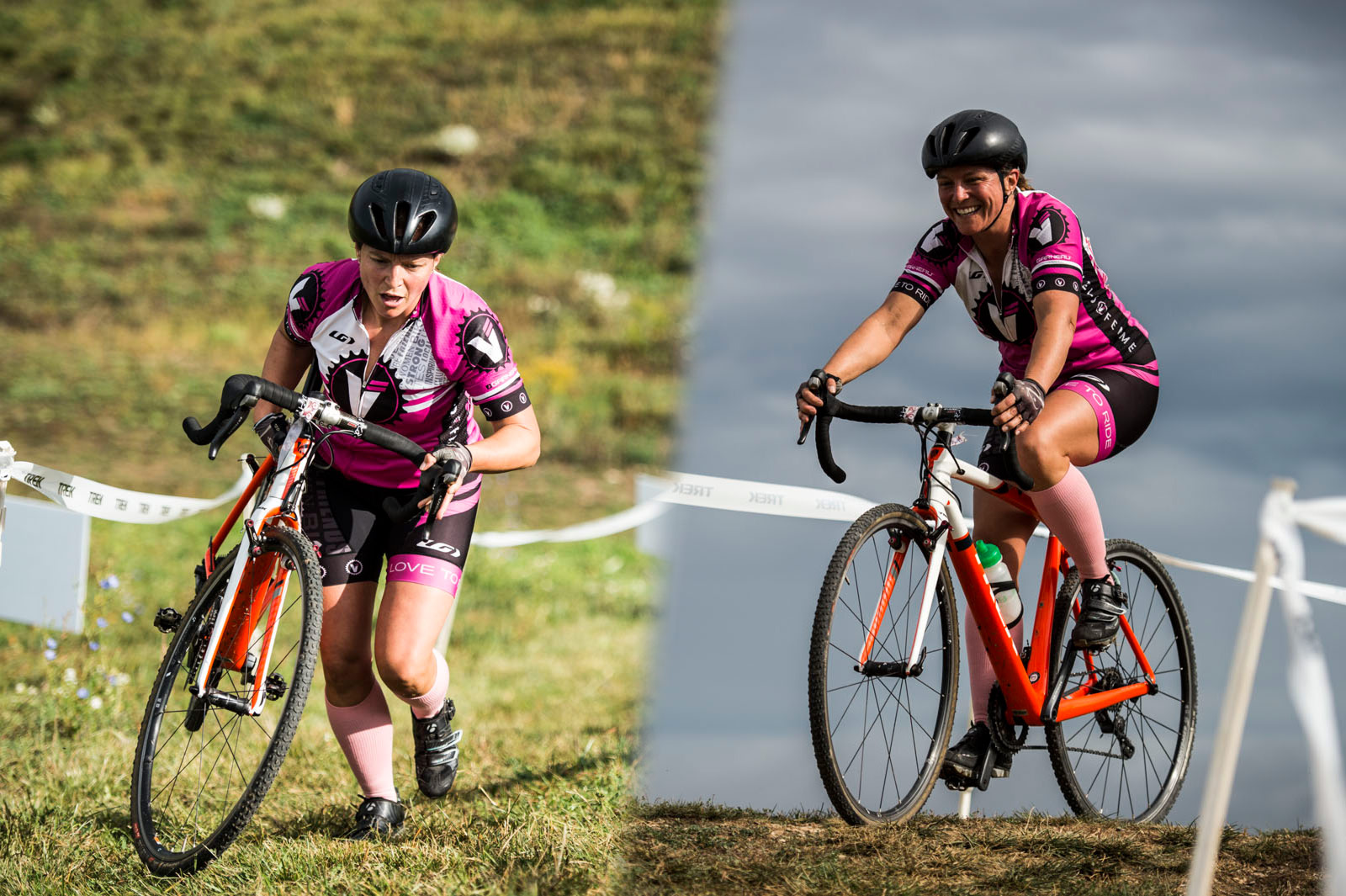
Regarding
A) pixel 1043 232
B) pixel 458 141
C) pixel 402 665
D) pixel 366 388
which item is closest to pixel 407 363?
pixel 366 388

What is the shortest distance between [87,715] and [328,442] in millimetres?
2369

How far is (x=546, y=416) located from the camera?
17062 millimetres

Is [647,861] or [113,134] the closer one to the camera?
[647,861]

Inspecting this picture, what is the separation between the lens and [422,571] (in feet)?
13.3

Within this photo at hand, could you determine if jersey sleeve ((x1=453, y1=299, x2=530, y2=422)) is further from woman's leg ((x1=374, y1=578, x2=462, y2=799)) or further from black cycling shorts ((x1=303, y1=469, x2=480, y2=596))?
woman's leg ((x1=374, y1=578, x2=462, y2=799))

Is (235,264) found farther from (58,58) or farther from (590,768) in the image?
(590,768)

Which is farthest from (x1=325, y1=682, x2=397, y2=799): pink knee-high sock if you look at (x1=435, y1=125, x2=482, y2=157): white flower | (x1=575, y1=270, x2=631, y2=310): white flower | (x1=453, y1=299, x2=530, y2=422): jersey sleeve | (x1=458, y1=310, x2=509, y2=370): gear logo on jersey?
(x1=435, y1=125, x2=482, y2=157): white flower

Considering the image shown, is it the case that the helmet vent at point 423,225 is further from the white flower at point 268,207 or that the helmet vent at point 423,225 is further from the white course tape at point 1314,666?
the white flower at point 268,207

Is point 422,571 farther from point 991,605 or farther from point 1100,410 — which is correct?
point 1100,410

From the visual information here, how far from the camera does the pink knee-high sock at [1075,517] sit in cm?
450

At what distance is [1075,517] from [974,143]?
1.40m

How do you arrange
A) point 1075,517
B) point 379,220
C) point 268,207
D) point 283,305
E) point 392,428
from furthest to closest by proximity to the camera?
1. point 268,207
2. point 283,305
3. point 1075,517
4. point 392,428
5. point 379,220

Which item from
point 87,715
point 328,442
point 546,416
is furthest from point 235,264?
point 328,442

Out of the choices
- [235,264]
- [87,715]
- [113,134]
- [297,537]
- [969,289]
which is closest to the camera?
[297,537]
